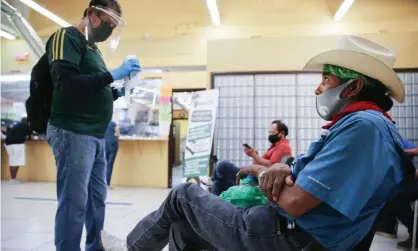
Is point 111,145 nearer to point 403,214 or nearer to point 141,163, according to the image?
point 141,163

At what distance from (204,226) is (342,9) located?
212 inches

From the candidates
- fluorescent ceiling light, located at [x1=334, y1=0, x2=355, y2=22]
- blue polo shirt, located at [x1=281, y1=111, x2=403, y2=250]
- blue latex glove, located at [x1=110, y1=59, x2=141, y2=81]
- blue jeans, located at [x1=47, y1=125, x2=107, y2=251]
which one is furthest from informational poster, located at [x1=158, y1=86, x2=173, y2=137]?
blue polo shirt, located at [x1=281, y1=111, x2=403, y2=250]

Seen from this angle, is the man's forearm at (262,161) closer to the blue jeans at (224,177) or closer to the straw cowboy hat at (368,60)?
the blue jeans at (224,177)

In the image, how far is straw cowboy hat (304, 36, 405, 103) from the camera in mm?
1111

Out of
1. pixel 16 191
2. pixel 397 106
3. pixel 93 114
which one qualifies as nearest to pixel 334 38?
pixel 397 106

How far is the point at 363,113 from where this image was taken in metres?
0.97

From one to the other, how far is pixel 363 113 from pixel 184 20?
5.78 meters

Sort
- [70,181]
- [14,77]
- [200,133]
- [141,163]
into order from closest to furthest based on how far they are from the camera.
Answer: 1. [70,181]
2. [200,133]
3. [141,163]
4. [14,77]

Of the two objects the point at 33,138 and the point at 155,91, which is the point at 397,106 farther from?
the point at 33,138

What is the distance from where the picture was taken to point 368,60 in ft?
3.65

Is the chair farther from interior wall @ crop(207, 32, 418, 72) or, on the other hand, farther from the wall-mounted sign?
the wall-mounted sign

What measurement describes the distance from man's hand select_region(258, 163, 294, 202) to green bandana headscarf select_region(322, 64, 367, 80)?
395 millimetres

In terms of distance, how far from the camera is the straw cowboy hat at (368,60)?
43.8 inches

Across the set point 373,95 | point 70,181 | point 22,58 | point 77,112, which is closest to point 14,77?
point 22,58
